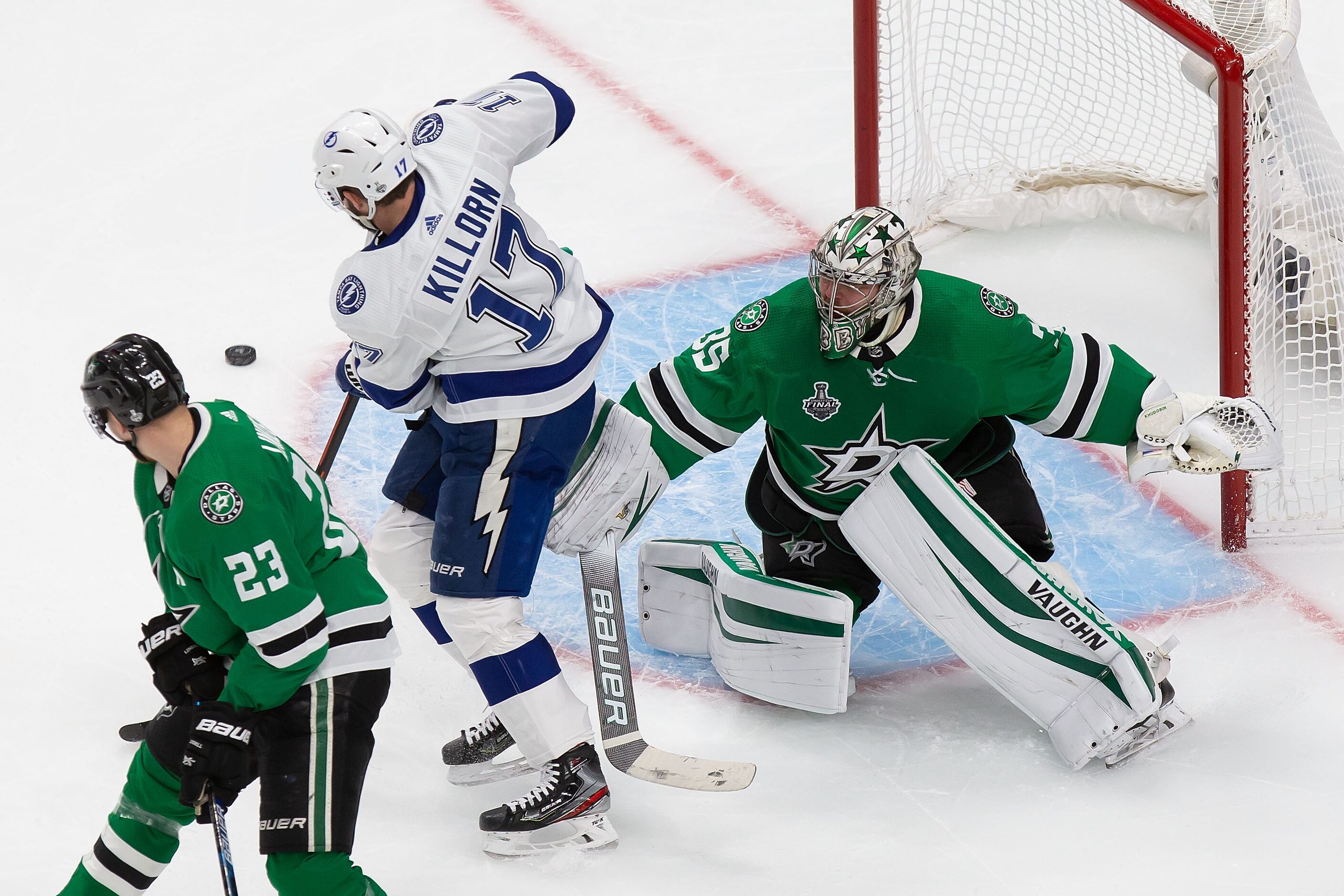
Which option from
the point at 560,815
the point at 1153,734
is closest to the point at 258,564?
the point at 560,815

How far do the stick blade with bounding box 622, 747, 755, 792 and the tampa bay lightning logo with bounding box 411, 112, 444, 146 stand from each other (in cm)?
134

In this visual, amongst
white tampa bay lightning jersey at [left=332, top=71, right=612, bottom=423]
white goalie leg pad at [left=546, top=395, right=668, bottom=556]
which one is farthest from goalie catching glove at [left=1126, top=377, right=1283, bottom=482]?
white tampa bay lightning jersey at [left=332, top=71, right=612, bottom=423]

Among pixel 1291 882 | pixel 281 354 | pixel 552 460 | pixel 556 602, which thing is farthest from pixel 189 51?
pixel 1291 882

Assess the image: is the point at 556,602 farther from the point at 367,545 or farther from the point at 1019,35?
the point at 1019,35

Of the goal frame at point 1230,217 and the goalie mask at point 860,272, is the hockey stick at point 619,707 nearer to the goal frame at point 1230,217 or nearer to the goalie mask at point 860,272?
the goalie mask at point 860,272

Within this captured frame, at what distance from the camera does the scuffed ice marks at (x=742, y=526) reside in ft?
13.0

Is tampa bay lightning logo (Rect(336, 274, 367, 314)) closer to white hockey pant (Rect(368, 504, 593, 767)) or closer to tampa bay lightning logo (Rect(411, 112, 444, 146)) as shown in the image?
tampa bay lightning logo (Rect(411, 112, 444, 146))

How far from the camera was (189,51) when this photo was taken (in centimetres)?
661

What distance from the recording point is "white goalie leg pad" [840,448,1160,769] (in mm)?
3357

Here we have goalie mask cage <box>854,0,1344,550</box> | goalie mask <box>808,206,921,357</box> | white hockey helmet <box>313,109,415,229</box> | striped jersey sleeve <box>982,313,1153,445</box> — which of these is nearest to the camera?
white hockey helmet <box>313,109,415,229</box>

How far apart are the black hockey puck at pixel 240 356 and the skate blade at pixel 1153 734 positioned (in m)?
2.87

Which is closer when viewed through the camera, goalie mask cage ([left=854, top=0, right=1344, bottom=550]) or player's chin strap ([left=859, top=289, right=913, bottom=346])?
player's chin strap ([left=859, top=289, right=913, bottom=346])

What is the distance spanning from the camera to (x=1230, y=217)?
12.8 feet

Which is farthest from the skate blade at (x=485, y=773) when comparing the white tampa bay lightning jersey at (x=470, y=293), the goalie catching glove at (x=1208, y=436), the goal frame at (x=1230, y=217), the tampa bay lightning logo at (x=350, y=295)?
the goal frame at (x=1230, y=217)
